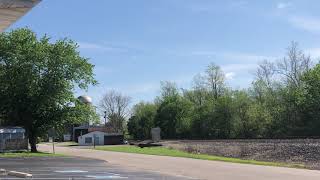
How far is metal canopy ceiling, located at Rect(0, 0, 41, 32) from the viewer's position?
1244 cm

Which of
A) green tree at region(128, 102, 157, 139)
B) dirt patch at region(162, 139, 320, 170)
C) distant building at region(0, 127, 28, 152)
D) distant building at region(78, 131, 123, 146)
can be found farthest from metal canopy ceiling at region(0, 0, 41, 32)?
green tree at region(128, 102, 157, 139)

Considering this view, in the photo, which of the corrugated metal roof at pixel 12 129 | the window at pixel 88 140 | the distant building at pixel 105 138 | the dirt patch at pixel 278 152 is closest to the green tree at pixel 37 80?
the corrugated metal roof at pixel 12 129

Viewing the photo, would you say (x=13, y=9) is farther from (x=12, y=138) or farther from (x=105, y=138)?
(x=105, y=138)

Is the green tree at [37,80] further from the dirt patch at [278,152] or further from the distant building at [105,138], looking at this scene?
the distant building at [105,138]

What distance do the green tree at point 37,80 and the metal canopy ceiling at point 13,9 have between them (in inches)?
1694

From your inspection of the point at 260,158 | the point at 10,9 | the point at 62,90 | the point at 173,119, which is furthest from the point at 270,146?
the point at 173,119

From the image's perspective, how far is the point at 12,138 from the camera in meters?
54.5

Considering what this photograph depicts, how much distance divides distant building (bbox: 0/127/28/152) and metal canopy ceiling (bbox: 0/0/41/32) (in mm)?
40931

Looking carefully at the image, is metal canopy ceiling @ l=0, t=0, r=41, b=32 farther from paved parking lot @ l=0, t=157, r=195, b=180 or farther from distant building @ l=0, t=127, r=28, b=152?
distant building @ l=0, t=127, r=28, b=152

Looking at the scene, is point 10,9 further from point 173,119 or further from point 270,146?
point 173,119

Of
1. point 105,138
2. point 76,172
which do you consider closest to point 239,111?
point 105,138

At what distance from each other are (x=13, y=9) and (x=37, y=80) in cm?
4552

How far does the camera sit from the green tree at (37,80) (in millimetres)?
56969

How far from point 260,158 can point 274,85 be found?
58.6 m
